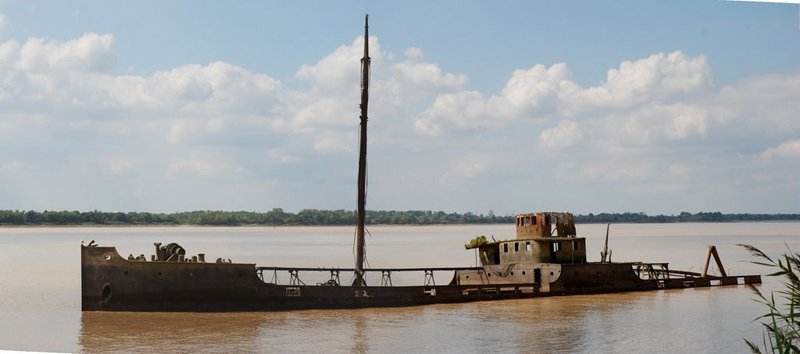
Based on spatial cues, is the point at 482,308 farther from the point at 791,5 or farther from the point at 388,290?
the point at 791,5

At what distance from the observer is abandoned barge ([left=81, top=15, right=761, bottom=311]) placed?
84.5 feet

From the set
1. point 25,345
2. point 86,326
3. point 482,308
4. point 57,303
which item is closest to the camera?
point 25,345

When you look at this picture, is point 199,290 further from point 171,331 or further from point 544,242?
point 544,242

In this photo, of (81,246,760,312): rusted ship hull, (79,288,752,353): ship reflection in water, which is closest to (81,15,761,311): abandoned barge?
(81,246,760,312): rusted ship hull

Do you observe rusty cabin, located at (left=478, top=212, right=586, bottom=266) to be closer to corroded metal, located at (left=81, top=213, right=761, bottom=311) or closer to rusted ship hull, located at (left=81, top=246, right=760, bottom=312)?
corroded metal, located at (left=81, top=213, right=761, bottom=311)

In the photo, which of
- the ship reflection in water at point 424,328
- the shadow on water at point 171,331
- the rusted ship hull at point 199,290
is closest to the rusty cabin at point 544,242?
the ship reflection in water at point 424,328

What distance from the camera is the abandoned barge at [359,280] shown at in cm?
2575

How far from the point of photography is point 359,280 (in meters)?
28.7

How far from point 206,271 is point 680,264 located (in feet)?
123

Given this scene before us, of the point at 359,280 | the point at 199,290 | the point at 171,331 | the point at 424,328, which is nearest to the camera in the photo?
the point at 171,331

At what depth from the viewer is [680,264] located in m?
54.4

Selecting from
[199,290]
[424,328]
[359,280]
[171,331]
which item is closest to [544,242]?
[359,280]

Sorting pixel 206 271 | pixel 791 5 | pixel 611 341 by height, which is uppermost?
pixel 791 5

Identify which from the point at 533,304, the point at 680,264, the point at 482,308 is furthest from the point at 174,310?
the point at 680,264
